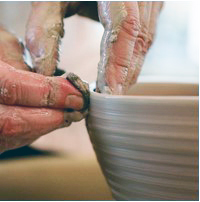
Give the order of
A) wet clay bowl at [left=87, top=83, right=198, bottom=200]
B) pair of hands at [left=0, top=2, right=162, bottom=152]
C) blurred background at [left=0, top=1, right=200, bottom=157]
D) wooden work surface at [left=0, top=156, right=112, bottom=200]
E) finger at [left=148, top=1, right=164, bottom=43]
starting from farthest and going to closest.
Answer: blurred background at [left=0, top=1, right=200, bottom=157] < finger at [left=148, top=1, right=164, bottom=43] < wooden work surface at [left=0, top=156, right=112, bottom=200] < pair of hands at [left=0, top=2, right=162, bottom=152] < wet clay bowl at [left=87, top=83, right=198, bottom=200]

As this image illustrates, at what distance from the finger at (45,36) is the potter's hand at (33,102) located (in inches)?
5.5

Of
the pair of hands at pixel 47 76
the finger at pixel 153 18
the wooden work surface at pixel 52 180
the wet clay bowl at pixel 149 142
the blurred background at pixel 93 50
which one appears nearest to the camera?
the wet clay bowl at pixel 149 142

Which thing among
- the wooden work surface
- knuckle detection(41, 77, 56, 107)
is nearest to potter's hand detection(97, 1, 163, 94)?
knuckle detection(41, 77, 56, 107)

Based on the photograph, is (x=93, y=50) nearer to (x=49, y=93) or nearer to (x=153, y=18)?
(x=153, y=18)

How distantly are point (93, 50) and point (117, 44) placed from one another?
3.88ft

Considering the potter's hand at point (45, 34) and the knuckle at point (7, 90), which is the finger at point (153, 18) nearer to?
the potter's hand at point (45, 34)

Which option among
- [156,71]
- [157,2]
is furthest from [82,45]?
[157,2]

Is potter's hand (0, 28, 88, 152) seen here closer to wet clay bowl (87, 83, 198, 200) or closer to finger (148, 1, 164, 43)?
wet clay bowl (87, 83, 198, 200)

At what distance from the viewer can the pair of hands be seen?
619 millimetres

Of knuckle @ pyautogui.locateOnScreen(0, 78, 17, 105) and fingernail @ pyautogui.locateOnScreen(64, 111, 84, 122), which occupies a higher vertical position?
knuckle @ pyautogui.locateOnScreen(0, 78, 17, 105)

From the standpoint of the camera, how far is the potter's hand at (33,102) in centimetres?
61

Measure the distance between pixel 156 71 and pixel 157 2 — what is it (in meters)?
1.23

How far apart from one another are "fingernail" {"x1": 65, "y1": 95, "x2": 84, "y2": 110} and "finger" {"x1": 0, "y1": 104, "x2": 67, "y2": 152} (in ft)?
0.08

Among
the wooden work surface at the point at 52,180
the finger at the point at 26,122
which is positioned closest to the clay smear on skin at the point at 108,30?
the finger at the point at 26,122
